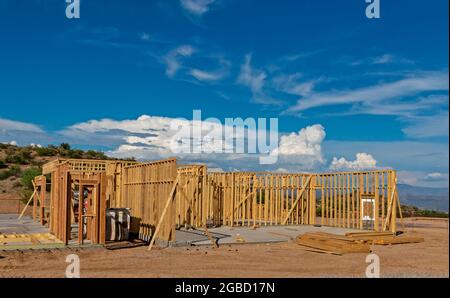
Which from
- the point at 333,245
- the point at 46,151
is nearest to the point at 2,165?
the point at 46,151

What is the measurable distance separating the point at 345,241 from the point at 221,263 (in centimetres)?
517

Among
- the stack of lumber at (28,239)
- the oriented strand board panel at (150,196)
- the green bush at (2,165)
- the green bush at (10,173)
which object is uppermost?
the green bush at (2,165)

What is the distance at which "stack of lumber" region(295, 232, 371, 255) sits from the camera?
14633mm

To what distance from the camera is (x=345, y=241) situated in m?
15.5

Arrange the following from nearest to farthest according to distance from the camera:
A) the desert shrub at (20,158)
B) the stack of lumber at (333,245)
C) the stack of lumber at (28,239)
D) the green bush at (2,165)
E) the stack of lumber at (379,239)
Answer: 1. the stack of lumber at (333,245)
2. the stack of lumber at (28,239)
3. the stack of lumber at (379,239)
4. the green bush at (2,165)
5. the desert shrub at (20,158)

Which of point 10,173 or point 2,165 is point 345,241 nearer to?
point 10,173

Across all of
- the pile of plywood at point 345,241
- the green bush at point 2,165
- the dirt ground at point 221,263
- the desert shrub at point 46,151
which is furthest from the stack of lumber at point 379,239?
the desert shrub at point 46,151

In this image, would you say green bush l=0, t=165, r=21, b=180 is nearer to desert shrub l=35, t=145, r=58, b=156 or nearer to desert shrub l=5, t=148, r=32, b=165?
desert shrub l=5, t=148, r=32, b=165

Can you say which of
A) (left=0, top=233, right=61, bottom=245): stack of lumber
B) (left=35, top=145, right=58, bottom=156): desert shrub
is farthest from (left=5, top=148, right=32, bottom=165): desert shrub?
(left=0, top=233, right=61, bottom=245): stack of lumber

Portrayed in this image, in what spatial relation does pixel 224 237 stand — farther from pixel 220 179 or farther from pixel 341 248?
pixel 220 179

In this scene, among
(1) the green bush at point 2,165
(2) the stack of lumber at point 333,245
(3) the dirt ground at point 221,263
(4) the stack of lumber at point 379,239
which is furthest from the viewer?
(1) the green bush at point 2,165

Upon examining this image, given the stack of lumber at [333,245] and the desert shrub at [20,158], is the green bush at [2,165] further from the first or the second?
the stack of lumber at [333,245]

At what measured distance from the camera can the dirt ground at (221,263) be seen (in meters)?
10.8
